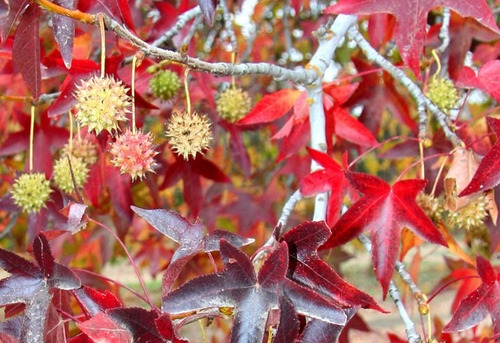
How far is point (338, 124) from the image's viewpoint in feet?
4.65

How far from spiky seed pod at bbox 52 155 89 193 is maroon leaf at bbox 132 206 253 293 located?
516 mm

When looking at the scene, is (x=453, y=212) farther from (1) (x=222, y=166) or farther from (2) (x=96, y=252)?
(2) (x=96, y=252)

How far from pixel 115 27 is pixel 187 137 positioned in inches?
9.6

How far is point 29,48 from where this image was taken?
0.95 meters

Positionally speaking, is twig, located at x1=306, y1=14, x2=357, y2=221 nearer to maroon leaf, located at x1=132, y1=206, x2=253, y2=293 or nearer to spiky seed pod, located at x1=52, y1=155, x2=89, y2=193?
maroon leaf, located at x1=132, y1=206, x2=253, y2=293

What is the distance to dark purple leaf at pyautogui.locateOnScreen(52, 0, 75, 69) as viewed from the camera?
36.8 inches

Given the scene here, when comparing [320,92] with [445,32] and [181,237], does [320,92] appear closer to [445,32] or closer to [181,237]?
[445,32]

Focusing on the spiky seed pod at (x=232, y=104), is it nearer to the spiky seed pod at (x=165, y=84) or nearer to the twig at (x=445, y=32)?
the spiky seed pod at (x=165, y=84)

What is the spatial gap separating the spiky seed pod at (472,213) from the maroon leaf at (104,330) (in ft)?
2.28

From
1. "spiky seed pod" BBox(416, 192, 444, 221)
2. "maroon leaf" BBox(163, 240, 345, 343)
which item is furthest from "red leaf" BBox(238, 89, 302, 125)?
"maroon leaf" BBox(163, 240, 345, 343)

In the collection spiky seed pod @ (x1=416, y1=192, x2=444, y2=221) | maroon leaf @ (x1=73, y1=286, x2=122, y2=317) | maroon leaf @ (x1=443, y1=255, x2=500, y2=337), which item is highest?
maroon leaf @ (x1=73, y1=286, x2=122, y2=317)

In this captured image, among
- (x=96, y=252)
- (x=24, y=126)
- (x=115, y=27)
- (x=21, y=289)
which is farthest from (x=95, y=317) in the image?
(x=96, y=252)

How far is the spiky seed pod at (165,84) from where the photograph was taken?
1507 mm

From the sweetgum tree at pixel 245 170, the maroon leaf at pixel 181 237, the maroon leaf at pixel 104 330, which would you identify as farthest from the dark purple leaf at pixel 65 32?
the maroon leaf at pixel 104 330
